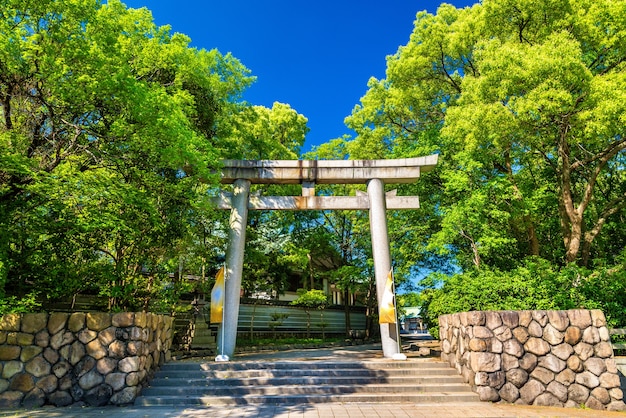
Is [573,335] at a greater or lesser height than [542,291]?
lesser

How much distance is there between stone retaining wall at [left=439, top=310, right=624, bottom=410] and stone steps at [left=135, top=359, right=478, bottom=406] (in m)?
0.68

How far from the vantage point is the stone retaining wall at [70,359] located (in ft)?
21.6

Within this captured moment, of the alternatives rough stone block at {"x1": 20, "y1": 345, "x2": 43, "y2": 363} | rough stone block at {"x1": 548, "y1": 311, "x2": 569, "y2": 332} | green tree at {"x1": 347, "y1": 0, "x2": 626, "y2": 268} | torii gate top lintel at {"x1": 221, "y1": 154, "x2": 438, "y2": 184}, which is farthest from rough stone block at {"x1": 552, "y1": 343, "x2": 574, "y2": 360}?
rough stone block at {"x1": 20, "y1": 345, "x2": 43, "y2": 363}

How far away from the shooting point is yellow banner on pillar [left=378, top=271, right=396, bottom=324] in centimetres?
983

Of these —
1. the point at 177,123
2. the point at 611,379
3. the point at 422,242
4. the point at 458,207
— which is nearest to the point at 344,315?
the point at 422,242

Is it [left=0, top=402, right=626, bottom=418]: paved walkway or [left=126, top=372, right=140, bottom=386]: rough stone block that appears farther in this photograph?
[left=126, top=372, right=140, bottom=386]: rough stone block

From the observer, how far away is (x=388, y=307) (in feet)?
32.6

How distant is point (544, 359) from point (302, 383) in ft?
15.7

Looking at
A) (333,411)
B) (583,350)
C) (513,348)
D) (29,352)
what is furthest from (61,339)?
(583,350)

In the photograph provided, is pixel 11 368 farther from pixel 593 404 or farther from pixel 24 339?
pixel 593 404

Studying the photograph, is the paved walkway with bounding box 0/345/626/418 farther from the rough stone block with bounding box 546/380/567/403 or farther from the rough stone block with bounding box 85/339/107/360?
the rough stone block with bounding box 85/339/107/360

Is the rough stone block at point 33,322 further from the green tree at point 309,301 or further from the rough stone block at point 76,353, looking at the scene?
the green tree at point 309,301

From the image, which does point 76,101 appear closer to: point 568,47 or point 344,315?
point 568,47

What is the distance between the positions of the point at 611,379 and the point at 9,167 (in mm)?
11303
